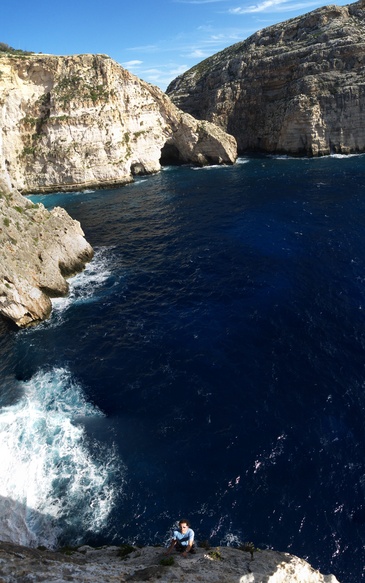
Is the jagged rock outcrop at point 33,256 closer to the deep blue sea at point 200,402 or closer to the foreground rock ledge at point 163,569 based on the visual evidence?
the deep blue sea at point 200,402

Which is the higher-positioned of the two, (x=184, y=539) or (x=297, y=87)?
(x=297, y=87)

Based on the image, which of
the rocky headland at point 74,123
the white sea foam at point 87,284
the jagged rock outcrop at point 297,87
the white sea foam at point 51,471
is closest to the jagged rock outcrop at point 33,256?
the white sea foam at point 87,284

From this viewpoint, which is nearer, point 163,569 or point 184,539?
point 163,569

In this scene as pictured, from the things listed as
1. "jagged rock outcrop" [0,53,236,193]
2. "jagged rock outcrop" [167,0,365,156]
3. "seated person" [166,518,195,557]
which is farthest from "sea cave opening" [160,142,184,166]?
"seated person" [166,518,195,557]

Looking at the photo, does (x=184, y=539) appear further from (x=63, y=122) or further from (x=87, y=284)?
(x=63, y=122)

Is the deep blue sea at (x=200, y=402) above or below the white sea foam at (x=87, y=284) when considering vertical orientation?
below

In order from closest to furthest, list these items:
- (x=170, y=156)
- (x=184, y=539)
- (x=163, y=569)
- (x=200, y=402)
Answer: (x=163, y=569), (x=184, y=539), (x=200, y=402), (x=170, y=156)

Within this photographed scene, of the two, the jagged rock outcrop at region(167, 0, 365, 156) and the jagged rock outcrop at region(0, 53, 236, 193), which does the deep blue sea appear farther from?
the jagged rock outcrop at region(167, 0, 365, 156)

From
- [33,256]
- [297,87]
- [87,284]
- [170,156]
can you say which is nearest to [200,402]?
[87,284]
